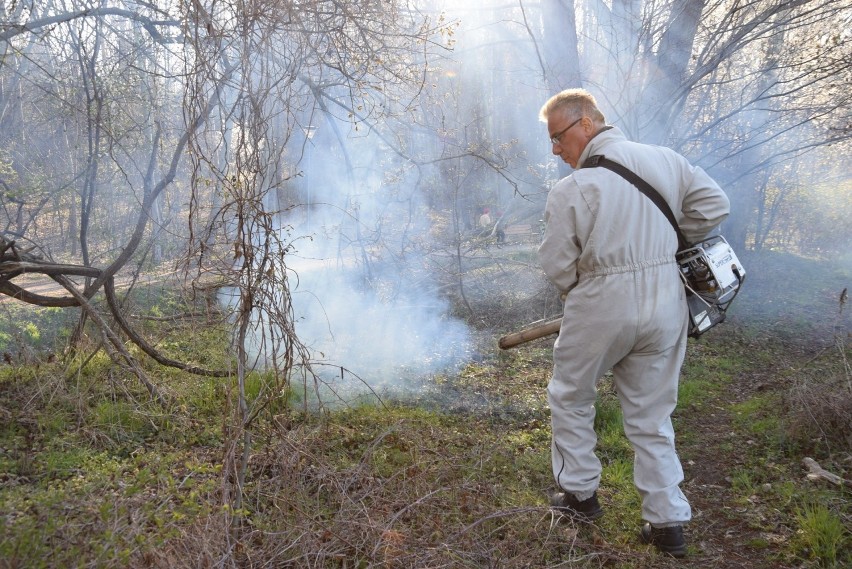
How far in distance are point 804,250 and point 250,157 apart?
17.8 meters

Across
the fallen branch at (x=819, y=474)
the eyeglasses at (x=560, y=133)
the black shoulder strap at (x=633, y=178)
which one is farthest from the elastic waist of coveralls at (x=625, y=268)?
the fallen branch at (x=819, y=474)

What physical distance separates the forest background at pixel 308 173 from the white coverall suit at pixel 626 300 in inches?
44.6

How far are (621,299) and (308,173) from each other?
8.11m

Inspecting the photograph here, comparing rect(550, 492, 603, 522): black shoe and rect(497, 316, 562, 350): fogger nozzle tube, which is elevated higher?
rect(497, 316, 562, 350): fogger nozzle tube

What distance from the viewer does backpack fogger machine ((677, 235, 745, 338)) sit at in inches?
127

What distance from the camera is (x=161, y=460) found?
360cm

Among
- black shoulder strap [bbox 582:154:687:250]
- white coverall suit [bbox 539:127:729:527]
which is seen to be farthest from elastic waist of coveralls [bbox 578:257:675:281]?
black shoulder strap [bbox 582:154:687:250]

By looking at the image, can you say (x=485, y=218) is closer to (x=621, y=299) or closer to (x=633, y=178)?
(x=633, y=178)

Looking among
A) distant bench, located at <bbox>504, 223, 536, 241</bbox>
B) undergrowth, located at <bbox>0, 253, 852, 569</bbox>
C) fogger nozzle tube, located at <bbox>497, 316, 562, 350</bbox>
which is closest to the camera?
undergrowth, located at <bbox>0, 253, 852, 569</bbox>

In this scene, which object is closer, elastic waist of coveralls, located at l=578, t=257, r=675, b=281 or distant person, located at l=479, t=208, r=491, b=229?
elastic waist of coveralls, located at l=578, t=257, r=675, b=281

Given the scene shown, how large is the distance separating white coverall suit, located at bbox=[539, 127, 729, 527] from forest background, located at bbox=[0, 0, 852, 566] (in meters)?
1.13

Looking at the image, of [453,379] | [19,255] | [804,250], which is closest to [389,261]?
[453,379]

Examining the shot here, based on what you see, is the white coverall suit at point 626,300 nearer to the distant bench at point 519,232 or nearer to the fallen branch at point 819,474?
the fallen branch at point 819,474

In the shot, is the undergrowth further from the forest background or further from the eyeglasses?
the eyeglasses
